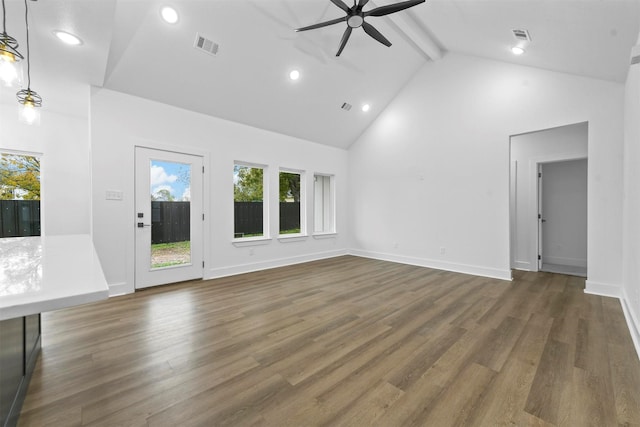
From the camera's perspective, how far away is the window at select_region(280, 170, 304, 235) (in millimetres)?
6152

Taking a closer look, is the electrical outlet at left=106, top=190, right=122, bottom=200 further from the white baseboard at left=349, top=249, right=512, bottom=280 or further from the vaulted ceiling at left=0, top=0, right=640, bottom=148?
the white baseboard at left=349, top=249, right=512, bottom=280

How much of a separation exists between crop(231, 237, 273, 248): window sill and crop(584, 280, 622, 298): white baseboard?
5142 mm

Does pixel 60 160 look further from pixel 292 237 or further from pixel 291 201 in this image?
pixel 292 237

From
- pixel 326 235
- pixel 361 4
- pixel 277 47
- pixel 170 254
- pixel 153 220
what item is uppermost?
pixel 277 47

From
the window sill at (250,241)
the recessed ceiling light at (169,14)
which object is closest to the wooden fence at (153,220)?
the window sill at (250,241)

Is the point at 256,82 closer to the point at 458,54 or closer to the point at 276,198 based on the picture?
the point at 276,198

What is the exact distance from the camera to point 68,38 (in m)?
2.66

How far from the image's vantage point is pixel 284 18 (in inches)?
145

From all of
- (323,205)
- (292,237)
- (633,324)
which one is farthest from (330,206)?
(633,324)

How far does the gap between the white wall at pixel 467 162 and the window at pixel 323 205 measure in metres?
0.69

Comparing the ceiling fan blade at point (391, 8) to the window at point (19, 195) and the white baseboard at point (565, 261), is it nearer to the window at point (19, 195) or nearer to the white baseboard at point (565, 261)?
the window at point (19, 195)

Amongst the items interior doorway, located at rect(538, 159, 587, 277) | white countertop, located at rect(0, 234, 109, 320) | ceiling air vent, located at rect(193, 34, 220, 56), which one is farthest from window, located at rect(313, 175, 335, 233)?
white countertop, located at rect(0, 234, 109, 320)

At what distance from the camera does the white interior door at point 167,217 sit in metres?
4.06

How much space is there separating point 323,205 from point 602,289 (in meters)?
5.23
